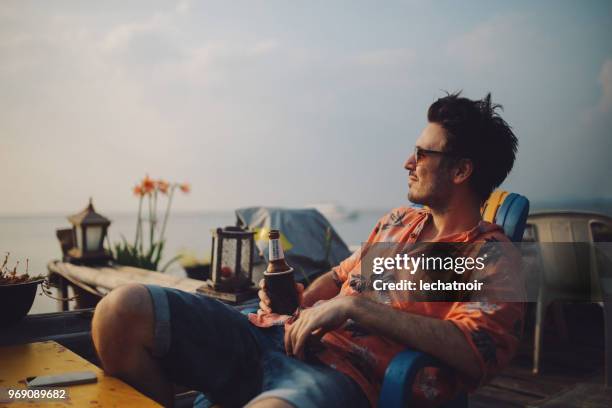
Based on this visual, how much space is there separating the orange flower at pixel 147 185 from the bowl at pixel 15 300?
2.82 meters

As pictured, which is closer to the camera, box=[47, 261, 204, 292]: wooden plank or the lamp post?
the lamp post

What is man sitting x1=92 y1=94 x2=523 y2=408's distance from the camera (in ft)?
3.68

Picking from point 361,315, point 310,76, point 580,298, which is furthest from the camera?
point 310,76

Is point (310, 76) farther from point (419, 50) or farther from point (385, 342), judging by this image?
point (385, 342)

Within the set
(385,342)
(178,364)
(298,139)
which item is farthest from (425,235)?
(298,139)

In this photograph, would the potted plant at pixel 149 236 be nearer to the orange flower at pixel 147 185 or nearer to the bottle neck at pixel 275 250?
the orange flower at pixel 147 185

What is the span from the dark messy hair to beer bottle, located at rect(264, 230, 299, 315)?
625mm

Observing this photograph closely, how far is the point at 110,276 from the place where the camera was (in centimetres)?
362

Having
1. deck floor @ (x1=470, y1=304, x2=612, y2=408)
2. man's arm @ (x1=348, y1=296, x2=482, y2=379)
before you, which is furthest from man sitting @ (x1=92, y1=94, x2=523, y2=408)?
deck floor @ (x1=470, y1=304, x2=612, y2=408)

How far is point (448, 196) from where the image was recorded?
1478mm

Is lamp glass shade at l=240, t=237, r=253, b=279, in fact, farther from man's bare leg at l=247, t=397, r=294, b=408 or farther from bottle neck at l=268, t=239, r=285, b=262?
man's bare leg at l=247, t=397, r=294, b=408

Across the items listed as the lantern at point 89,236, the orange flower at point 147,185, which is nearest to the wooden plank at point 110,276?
the lantern at point 89,236

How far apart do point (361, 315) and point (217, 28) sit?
619 centimetres

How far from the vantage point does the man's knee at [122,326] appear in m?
1.26
